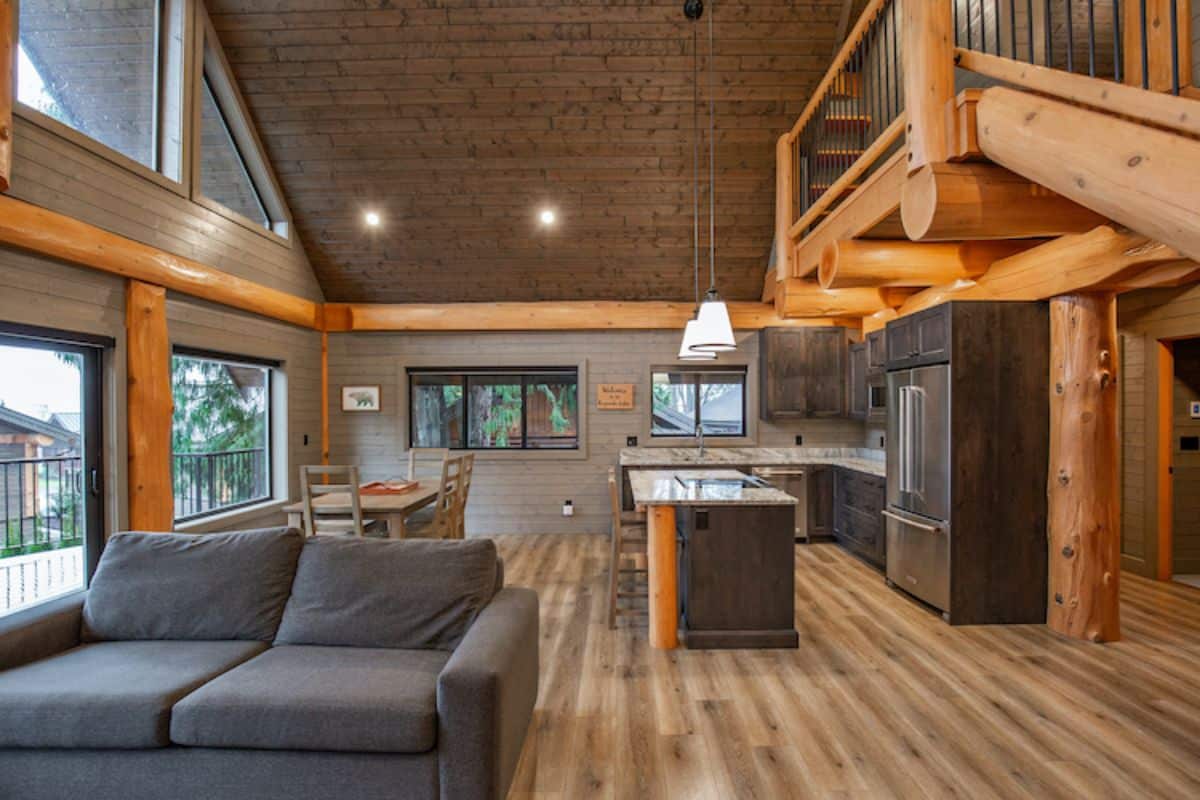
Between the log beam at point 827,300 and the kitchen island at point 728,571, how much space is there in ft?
6.98

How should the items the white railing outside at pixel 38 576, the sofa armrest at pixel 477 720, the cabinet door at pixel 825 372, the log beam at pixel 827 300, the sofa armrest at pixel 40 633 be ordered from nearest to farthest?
the sofa armrest at pixel 477 720 < the sofa armrest at pixel 40 633 < the white railing outside at pixel 38 576 < the log beam at pixel 827 300 < the cabinet door at pixel 825 372

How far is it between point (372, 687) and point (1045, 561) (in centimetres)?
413

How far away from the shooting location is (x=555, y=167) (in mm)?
5590

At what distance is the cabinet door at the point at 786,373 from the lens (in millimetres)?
6523

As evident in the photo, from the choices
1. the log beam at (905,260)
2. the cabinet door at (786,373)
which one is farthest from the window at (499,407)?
the log beam at (905,260)

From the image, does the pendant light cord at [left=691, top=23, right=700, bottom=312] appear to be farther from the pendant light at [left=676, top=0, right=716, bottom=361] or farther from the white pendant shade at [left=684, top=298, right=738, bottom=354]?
the white pendant shade at [left=684, top=298, right=738, bottom=354]

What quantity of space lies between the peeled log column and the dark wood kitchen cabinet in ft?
8.27

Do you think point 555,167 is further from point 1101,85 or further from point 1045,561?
point 1045,561

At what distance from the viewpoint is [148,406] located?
408 centimetres

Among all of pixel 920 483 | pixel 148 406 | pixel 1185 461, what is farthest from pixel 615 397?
pixel 1185 461

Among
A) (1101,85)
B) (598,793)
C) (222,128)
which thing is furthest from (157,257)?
(1101,85)

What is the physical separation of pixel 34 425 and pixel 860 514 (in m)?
6.25

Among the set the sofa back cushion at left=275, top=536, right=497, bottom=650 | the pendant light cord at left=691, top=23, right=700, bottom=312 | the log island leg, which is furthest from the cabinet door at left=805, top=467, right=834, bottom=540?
the sofa back cushion at left=275, top=536, right=497, bottom=650

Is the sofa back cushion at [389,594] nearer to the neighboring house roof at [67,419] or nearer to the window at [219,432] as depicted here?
the neighboring house roof at [67,419]
